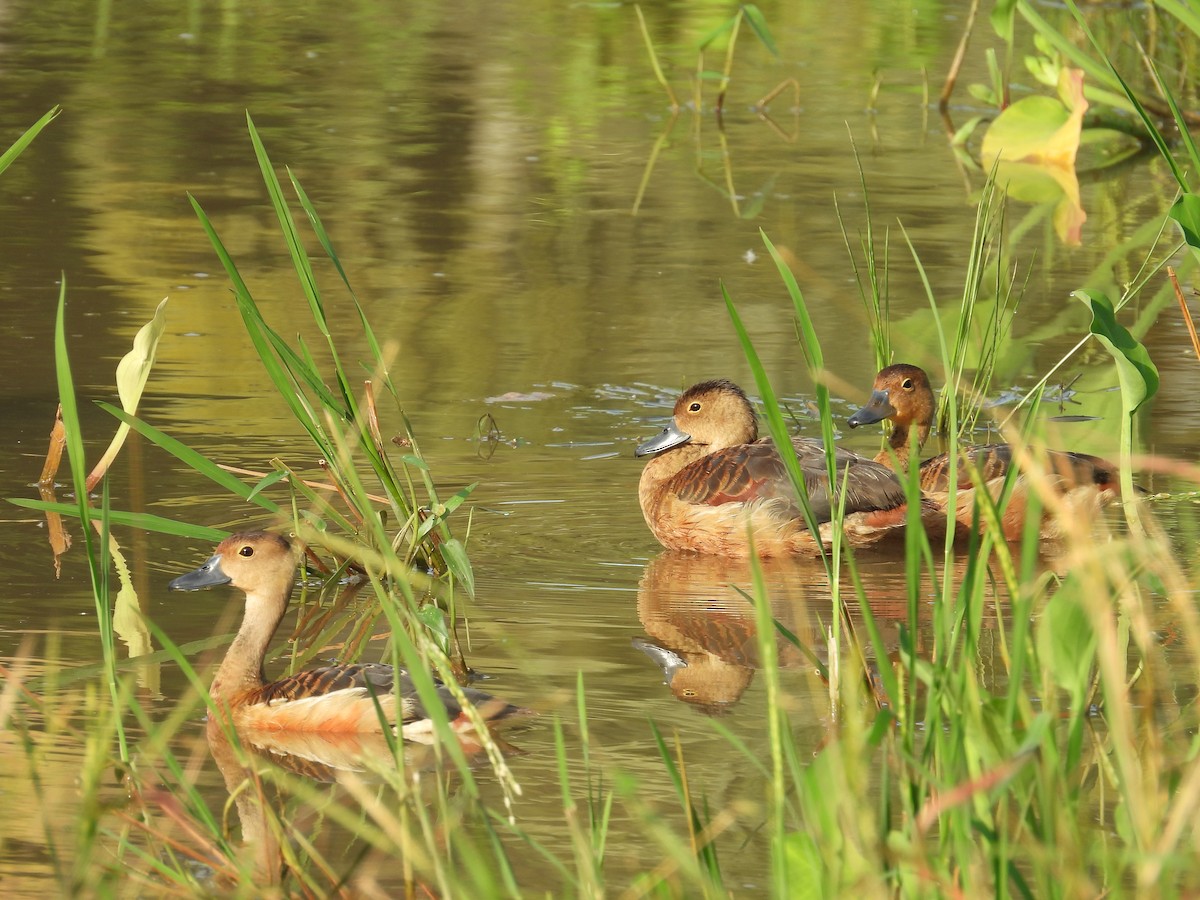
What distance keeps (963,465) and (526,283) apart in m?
4.39

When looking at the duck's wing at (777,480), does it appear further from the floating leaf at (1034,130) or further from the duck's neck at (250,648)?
the floating leaf at (1034,130)

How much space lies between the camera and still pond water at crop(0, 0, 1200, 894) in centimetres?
586

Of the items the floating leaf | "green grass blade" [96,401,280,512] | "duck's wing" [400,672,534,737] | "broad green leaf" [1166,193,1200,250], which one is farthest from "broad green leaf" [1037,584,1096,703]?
the floating leaf

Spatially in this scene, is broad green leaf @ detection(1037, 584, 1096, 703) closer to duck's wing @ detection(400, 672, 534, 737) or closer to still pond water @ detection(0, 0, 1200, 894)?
still pond water @ detection(0, 0, 1200, 894)

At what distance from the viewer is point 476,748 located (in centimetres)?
498

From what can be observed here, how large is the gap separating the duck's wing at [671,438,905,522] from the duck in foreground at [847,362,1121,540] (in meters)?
0.16

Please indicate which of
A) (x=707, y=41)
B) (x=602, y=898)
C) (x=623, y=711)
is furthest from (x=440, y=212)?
(x=602, y=898)

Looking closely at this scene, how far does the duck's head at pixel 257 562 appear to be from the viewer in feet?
18.8

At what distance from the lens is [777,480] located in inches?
296

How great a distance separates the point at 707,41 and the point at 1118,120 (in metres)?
2.98

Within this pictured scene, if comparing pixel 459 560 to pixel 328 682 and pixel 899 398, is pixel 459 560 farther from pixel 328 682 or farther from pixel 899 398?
pixel 899 398

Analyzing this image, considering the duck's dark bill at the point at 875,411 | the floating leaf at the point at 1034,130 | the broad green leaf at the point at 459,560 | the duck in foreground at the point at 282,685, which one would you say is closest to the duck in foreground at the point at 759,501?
the duck's dark bill at the point at 875,411

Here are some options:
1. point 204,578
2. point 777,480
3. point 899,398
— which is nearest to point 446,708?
point 204,578

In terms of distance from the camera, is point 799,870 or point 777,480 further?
point 777,480
